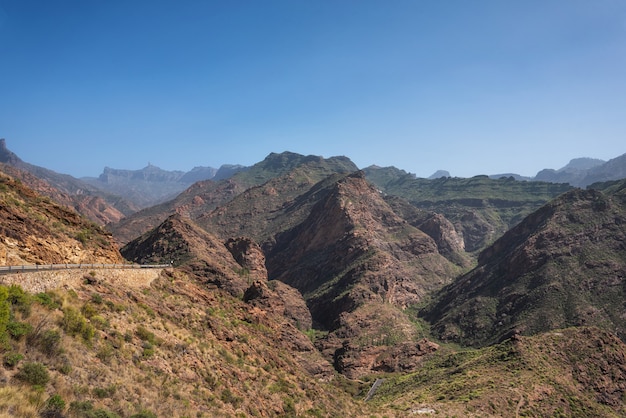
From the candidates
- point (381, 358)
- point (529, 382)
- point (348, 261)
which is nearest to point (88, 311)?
point (529, 382)

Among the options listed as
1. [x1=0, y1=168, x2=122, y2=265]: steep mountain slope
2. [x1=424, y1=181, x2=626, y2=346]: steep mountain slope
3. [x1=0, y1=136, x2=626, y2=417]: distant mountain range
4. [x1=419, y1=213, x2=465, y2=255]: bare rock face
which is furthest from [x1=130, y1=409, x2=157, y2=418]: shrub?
[x1=419, y1=213, x2=465, y2=255]: bare rock face

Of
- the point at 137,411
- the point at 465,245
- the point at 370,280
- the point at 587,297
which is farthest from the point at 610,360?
the point at 465,245

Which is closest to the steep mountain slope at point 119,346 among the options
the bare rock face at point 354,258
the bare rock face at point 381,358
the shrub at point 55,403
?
the shrub at point 55,403

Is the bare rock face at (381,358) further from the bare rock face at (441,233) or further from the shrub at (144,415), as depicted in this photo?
the bare rock face at (441,233)

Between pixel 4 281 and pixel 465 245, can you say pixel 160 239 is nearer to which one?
pixel 4 281

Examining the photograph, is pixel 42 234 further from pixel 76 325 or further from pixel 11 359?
pixel 11 359

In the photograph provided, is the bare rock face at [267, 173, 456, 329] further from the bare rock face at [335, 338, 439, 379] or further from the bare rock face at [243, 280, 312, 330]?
the bare rock face at [335, 338, 439, 379]
